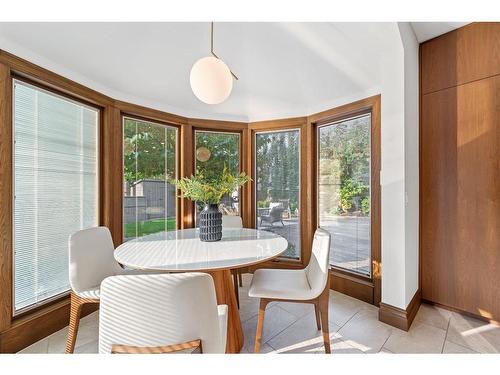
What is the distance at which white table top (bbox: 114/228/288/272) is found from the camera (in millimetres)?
1317

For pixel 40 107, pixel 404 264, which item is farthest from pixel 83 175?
pixel 404 264

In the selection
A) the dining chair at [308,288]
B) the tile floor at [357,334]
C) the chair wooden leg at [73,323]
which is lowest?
the tile floor at [357,334]

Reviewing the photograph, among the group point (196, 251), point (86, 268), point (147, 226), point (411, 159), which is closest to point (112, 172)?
point (147, 226)

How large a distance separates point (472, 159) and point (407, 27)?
3.87ft

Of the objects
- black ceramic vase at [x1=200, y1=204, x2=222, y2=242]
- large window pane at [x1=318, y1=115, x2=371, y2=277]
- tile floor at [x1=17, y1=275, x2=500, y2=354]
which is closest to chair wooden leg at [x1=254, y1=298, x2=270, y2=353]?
tile floor at [x1=17, y1=275, x2=500, y2=354]

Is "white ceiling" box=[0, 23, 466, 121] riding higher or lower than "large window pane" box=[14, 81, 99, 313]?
higher

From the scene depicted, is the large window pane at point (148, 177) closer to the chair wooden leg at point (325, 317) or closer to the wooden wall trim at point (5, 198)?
the wooden wall trim at point (5, 198)

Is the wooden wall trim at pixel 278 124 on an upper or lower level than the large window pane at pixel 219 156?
upper

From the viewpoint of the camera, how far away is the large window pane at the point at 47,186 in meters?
1.77

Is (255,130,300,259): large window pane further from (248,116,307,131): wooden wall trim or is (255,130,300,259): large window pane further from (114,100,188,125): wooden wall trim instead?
(114,100,188,125): wooden wall trim

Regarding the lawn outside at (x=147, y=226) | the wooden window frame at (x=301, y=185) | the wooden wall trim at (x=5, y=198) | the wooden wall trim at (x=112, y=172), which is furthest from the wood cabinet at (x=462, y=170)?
the wooden wall trim at (x=5, y=198)

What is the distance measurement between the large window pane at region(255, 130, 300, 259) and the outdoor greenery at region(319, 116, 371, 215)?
0.39 metres

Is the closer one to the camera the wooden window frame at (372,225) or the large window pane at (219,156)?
the wooden window frame at (372,225)

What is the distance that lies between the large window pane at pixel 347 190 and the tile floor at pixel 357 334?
2.02 ft
